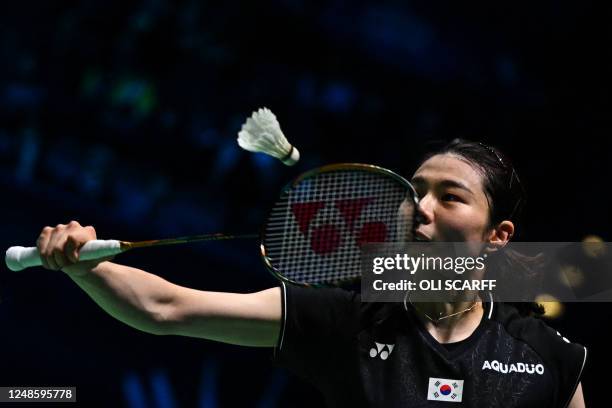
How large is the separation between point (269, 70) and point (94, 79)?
0.86 metres

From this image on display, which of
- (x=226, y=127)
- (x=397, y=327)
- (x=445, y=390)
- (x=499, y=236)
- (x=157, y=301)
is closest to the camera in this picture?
(x=157, y=301)

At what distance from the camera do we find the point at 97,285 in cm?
198

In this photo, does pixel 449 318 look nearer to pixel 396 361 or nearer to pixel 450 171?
pixel 396 361

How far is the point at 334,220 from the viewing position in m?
2.37

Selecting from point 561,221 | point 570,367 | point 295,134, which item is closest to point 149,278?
point 570,367

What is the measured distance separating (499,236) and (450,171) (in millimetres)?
274

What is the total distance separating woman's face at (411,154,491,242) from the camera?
2252 mm

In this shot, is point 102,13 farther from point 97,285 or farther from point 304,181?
point 97,285

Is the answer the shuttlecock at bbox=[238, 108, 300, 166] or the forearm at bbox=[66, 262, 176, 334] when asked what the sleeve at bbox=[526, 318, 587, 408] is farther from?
the forearm at bbox=[66, 262, 176, 334]

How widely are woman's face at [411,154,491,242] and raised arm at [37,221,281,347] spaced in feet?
1.43

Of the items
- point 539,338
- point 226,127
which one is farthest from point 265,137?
point 226,127

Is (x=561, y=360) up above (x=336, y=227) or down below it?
below

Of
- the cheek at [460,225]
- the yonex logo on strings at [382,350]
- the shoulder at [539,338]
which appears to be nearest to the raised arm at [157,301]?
the yonex logo on strings at [382,350]

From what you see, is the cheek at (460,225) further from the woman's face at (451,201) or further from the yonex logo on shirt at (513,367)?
the yonex logo on shirt at (513,367)
